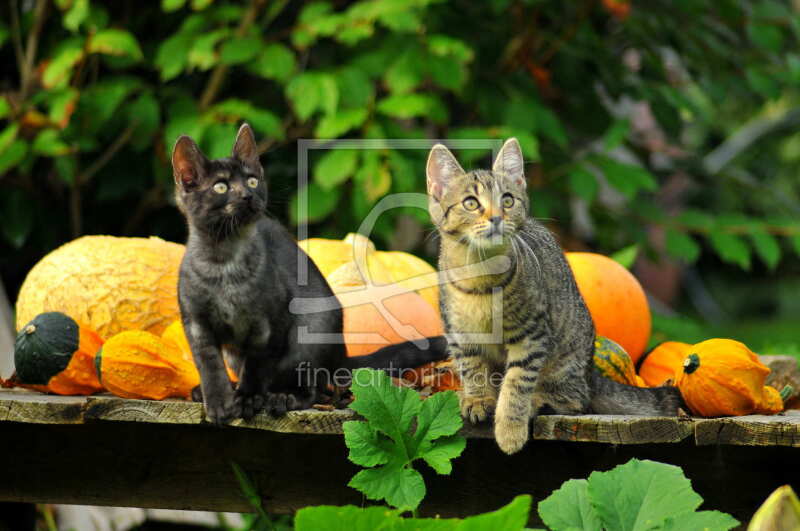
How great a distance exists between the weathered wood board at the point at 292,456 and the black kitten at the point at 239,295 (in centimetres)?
8

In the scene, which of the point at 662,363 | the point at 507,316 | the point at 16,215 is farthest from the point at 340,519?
the point at 16,215

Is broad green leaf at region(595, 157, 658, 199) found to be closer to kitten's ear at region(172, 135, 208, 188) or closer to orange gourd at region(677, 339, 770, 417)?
orange gourd at region(677, 339, 770, 417)

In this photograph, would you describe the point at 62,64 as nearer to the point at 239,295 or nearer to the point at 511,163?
the point at 239,295

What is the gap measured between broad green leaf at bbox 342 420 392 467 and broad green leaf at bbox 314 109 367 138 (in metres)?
1.85

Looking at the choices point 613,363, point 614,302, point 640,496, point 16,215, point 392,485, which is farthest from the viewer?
point 16,215

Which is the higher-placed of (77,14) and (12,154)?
(77,14)

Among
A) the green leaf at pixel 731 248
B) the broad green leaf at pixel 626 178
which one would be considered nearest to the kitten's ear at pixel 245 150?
the broad green leaf at pixel 626 178

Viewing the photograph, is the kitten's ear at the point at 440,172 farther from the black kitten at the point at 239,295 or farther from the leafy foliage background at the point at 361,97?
the leafy foliage background at the point at 361,97

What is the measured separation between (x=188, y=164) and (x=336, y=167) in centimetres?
163

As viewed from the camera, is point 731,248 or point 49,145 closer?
point 49,145

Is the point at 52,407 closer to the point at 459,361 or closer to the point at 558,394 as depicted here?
the point at 459,361

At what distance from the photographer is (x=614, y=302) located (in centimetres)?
254

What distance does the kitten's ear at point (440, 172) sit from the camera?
1.81 m

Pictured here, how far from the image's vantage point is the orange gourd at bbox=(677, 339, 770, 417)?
1.82 m
